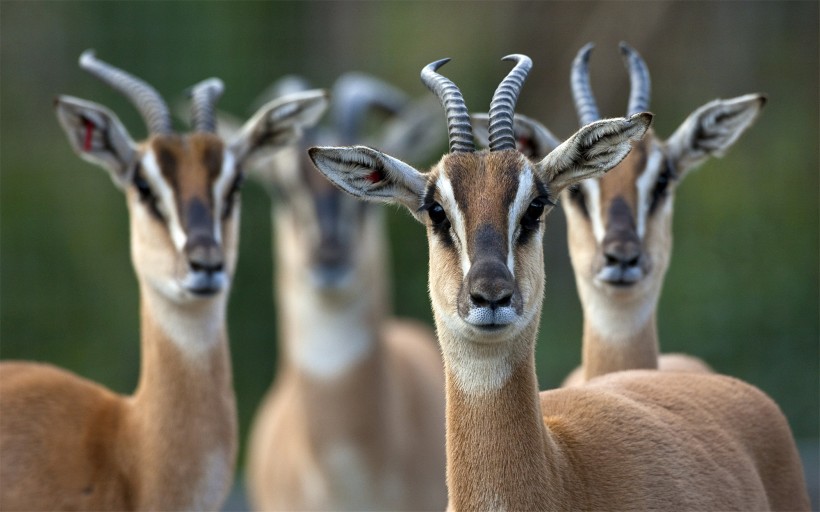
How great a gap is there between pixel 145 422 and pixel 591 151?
2322 mm

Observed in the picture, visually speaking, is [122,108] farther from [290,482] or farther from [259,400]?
[290,482]

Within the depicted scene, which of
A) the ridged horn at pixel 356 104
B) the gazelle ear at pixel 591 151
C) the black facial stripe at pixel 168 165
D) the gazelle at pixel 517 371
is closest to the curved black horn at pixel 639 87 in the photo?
the gazelle at pixel 517 371

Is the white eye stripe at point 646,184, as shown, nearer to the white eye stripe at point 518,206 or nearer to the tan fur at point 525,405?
the tan fur at point 525,405

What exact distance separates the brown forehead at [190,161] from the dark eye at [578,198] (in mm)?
1525

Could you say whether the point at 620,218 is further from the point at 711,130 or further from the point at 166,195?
the point at 166,195

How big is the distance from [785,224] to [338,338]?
5.05 meters

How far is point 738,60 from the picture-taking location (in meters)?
12.8

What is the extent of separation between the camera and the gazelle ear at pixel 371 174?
14.5ft

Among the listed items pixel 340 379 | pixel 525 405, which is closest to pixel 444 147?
pixel 340 379

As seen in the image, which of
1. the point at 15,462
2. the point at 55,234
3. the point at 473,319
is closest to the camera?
the point at 473,319

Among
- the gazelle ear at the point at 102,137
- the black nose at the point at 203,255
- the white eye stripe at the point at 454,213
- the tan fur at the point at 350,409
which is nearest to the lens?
the white eye stripe at the point at 454,213

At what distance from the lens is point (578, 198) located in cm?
570

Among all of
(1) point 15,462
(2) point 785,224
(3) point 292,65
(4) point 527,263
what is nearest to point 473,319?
(4) point 527,263

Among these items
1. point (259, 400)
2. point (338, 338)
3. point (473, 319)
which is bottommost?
point (259, 400)
